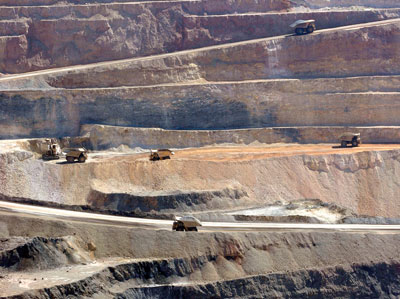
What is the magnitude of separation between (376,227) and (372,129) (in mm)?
21570

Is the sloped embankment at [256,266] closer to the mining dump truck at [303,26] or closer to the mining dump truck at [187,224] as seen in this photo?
the mining dump truck at [187,224]

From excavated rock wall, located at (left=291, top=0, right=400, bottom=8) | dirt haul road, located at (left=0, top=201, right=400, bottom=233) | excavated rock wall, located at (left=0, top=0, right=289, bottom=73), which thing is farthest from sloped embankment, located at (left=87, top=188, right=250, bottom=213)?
excavated rock wall, located at (left=291, top=0, right=400, bottom=8)

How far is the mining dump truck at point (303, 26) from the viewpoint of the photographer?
7012 cm

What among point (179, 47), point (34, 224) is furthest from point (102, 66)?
point (34, 224)

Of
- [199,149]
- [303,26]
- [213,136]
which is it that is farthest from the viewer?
[303,26]

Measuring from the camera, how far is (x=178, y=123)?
6238 cm

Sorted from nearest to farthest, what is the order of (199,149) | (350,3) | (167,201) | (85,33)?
(167,201), (199,149), (85,33), (350,3)

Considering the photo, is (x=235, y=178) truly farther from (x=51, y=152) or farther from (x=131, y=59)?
(x=131, y=59)

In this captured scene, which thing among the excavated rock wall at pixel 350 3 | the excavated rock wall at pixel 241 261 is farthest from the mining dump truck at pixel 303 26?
the excavated rock wall at pixel 241 261

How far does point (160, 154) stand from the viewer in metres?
53.9

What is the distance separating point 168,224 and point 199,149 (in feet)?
61.0

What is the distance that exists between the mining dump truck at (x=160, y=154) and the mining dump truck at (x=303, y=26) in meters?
21.9

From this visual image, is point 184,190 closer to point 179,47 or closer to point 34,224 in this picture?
point 34,224

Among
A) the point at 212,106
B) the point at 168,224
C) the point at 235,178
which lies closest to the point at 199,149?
the point at 212,106
